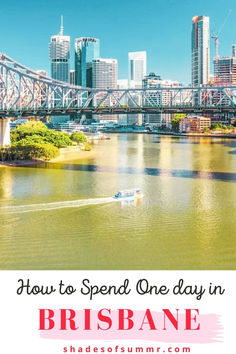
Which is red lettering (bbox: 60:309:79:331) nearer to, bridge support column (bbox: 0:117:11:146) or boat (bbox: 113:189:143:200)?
boat (bbox: 113:189:143:200)

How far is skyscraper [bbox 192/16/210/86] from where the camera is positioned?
82750 millimetres

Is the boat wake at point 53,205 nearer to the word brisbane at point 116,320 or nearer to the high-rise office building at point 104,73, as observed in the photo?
the word brisbane at point 116,320

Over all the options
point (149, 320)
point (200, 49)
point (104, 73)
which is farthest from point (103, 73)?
point (149, 320)

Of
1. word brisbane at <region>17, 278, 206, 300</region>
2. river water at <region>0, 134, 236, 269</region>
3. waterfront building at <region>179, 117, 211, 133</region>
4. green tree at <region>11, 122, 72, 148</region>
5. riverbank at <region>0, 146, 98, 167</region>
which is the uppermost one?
waterfront building at <region>179, 117, 211, 133</region>

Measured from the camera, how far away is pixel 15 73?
2155cm

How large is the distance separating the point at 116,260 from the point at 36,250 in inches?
43.2

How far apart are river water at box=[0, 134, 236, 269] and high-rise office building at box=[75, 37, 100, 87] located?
67.5m

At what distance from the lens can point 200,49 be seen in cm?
8406

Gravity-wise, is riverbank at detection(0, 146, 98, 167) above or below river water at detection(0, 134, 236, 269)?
above

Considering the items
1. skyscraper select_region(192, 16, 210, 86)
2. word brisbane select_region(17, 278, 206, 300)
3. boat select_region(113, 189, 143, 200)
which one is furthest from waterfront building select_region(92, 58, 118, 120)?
word brisbane select_region(17, 278, 206, 300)

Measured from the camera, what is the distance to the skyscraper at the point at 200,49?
8275 centimetres

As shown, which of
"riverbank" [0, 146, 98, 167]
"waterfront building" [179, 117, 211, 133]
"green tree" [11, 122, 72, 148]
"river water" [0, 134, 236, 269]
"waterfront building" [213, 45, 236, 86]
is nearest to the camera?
"river water" [0, 134, 236, 269]

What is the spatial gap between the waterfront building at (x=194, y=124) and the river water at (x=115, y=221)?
28629 mm

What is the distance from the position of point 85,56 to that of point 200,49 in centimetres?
1939
